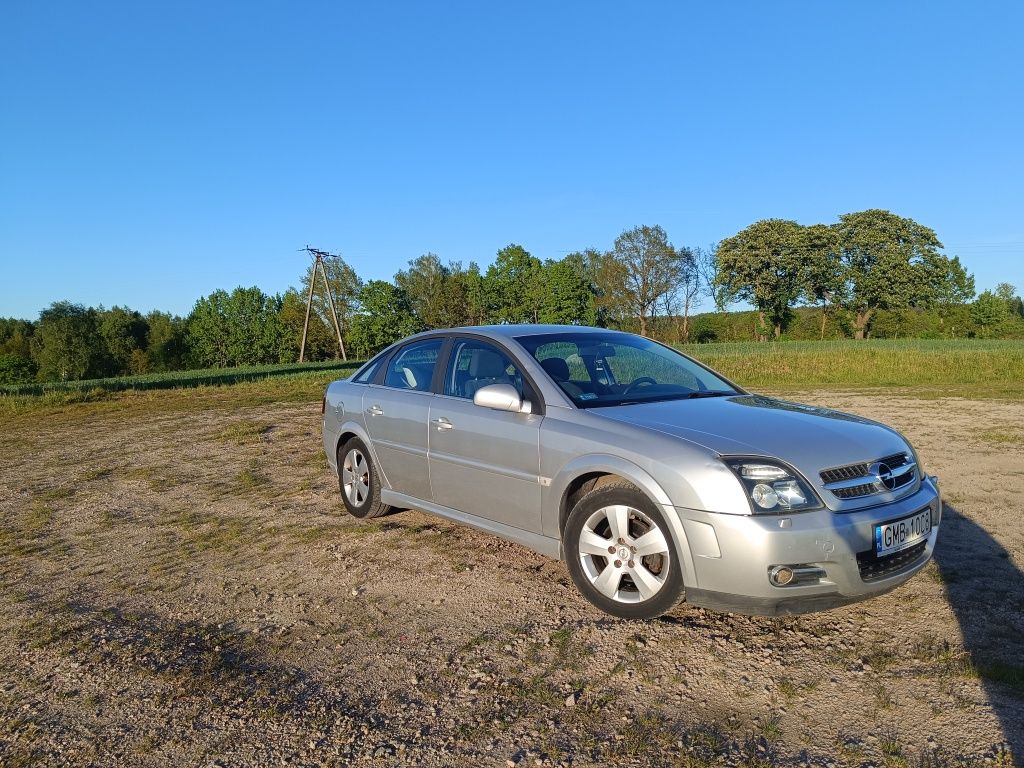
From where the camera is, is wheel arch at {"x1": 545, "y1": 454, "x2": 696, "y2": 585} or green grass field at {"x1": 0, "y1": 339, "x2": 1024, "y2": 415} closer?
wheel arch at {"x1": 545, "y1": 454, "x2": 696, "y2": 585}

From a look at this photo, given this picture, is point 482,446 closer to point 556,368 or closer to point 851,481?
point 556,368

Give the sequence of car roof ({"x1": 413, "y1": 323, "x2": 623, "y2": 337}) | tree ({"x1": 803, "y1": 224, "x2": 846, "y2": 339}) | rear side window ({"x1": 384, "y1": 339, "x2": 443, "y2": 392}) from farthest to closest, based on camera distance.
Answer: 1. tree ({"x1": 803, "y1": 224, "x2": 846, "y2": 339})
2. rear side window ({"x1": 384, "y1": 339, "x2": 443, "y2": 392})
3. car roof ({"x1": 413, "y1": 323, "x2": 623, "y2": 337})

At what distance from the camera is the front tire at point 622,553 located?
346 centimetres

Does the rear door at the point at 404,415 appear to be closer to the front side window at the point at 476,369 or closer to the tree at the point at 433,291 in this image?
the front side window at the point at 476,369

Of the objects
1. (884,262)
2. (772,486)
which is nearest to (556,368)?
(772,486)

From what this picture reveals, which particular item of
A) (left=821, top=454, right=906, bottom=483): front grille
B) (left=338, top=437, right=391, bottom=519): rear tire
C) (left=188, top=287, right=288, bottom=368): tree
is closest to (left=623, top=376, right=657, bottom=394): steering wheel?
(left=821, top=454, right=906, bottom=483): front grille

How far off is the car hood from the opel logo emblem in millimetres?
45

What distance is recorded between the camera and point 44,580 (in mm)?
4648

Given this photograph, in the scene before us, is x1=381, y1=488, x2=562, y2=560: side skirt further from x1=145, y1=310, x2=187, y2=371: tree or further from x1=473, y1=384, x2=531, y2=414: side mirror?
x1=145, y1=310, x2=187, y2=371: tree

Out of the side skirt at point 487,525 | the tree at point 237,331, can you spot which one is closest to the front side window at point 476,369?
the side skirt at point 487,525

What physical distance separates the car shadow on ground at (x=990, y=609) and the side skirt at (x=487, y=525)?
2.02 meters

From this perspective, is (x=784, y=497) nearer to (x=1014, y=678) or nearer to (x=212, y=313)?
(x=1014, y=678)

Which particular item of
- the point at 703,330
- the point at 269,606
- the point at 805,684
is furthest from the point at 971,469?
the point at 703,330

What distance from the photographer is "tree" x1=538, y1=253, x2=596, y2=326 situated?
8256cm
